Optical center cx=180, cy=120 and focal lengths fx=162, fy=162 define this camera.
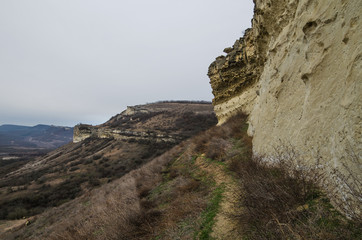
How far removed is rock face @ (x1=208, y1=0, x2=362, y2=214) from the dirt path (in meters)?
1.46

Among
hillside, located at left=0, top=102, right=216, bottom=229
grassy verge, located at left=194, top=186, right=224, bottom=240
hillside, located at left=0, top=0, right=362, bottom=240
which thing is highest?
hillside, located at left=0, top=0, right=362, bottom=240

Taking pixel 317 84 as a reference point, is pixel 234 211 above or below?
below

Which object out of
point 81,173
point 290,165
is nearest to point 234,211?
point 290,165

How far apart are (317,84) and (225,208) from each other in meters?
3.29

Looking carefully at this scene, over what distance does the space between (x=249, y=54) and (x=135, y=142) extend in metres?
31.5

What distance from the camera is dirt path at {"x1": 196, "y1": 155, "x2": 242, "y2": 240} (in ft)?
10.00

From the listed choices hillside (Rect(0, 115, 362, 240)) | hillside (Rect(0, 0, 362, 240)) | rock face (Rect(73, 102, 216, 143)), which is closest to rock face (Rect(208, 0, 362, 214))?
hillside (Rect(0, 0, 362, 240))

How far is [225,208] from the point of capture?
3.87m

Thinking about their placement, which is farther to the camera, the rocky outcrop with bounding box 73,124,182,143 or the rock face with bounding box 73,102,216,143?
the rock face with bounding box 73,102,216,143

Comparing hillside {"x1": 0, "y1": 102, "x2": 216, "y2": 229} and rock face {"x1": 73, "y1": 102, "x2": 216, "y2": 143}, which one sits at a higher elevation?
rock face {"x1": 73, "y1": 102, "x2": 216, "y2": 143}

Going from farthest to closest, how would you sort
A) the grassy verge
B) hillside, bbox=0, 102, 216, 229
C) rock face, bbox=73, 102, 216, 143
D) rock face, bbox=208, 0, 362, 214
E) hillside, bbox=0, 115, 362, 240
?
rock face, bbox=73, 102, 216, 143 → hillside, bbox=0, 102, 216, 229 → the grassy verge → rock face, bbox=208, 0, 362, 214 → hillside, bbox=0, 115, 362, 240

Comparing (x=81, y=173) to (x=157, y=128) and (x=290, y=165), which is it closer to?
(x=157, y=128)

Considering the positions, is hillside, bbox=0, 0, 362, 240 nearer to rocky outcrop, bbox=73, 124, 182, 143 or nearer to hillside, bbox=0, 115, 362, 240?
hillside, bbox=0, 115, 362, 240

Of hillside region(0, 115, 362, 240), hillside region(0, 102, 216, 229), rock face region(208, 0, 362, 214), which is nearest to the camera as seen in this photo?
hillside region(0, 115, 362, 240)
